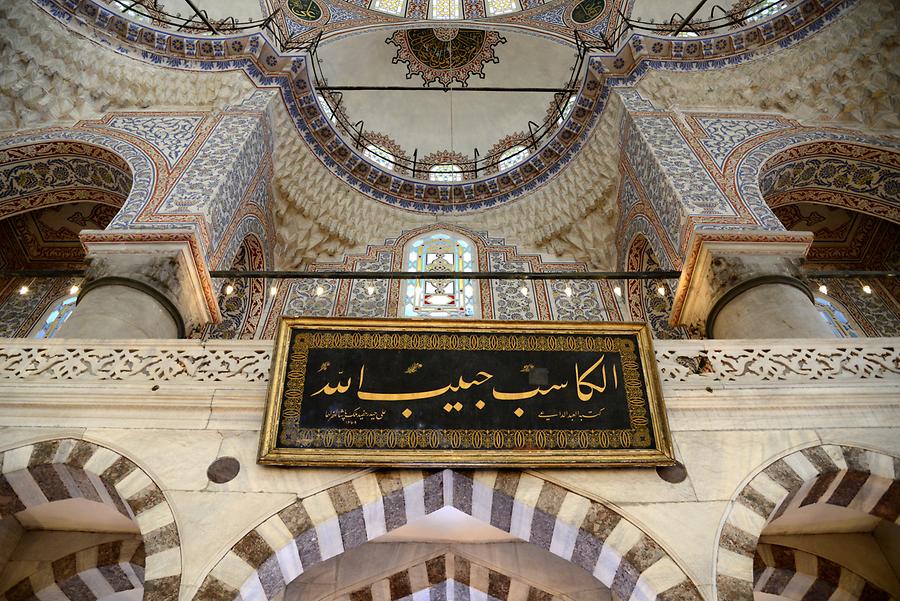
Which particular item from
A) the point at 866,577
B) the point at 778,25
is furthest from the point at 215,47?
the point at 866,577

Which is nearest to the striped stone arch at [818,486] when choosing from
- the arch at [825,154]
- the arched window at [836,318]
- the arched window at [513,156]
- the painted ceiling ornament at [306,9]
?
the arch at [825,154]

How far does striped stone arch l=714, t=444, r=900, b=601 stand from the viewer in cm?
293

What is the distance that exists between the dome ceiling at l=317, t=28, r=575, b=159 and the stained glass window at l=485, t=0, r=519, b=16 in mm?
299

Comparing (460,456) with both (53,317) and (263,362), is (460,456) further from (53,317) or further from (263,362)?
(53,317)

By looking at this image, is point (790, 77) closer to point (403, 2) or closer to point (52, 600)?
point (403, 2)

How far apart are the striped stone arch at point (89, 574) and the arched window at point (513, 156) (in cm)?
624

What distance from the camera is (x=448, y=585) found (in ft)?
13.0

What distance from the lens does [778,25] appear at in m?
6.64

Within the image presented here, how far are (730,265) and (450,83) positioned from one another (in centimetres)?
585

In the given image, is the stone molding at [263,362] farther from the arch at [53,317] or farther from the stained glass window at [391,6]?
the stained glass window at [391,6]

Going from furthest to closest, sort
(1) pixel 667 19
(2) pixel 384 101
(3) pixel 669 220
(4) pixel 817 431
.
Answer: (2) pixel 384 101
(1) pixel 667 19
(3) pixel 669 220
(4) pixel 817 431

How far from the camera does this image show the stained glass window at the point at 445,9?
9453 millimetres

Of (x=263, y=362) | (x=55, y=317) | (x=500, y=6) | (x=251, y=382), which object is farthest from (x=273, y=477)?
(x=500, y=6)

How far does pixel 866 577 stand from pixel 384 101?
784 centimetres
